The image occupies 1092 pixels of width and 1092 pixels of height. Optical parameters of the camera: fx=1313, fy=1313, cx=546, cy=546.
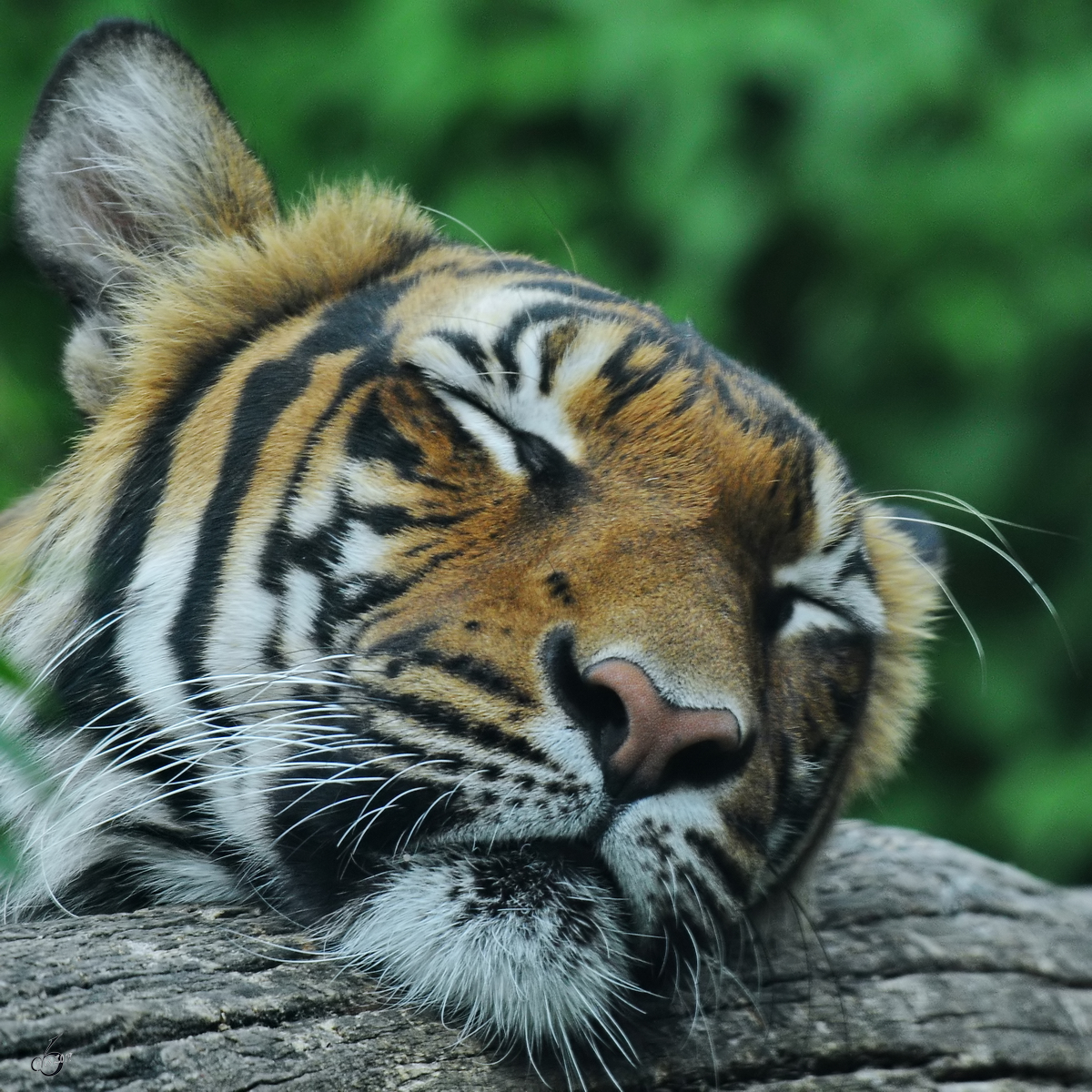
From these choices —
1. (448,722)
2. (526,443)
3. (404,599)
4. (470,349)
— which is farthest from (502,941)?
(470,349)

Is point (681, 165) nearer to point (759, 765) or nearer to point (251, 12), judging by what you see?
point (251, 12)

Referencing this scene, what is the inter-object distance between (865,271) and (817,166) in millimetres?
454

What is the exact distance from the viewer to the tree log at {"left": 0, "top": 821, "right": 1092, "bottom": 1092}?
136 cm

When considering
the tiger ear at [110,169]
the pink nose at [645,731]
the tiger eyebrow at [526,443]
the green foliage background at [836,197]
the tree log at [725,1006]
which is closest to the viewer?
the tree log at [725,1006]

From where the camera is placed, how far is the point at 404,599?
5.51ft

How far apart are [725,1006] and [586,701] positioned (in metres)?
0.62

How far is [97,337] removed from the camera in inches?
82.9

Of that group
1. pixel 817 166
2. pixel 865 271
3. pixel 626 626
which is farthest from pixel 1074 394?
pixel 626 626

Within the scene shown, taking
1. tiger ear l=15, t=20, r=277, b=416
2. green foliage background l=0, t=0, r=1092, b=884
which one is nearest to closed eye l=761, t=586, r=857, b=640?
tiger ear l=15, t=20, r=277, b=416

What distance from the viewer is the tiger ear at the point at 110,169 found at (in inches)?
81.9

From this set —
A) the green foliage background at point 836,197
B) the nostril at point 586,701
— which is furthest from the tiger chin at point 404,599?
the green foliage background at point 836,197

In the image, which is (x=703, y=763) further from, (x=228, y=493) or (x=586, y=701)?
(x=228, y=493)

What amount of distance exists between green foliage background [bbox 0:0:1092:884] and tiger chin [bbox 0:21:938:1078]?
1.57 meters

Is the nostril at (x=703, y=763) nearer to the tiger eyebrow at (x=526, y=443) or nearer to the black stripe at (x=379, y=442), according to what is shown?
the tiger eyebrow at (x=526, y=443)
